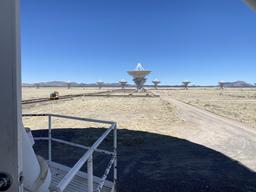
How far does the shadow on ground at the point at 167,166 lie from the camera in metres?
6.39

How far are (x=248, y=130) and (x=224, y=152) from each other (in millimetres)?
5652

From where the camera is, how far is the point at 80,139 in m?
11.6

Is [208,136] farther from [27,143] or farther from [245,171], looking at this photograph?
[27,143]

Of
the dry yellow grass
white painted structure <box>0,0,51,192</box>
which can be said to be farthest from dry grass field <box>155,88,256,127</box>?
white painted structure <box>0,0,51,192</box>

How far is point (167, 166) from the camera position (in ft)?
25.8

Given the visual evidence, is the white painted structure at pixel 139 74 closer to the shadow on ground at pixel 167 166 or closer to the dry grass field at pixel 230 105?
the dry grass field at pixel 230 105

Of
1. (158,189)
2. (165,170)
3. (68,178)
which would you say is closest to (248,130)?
(165,170)

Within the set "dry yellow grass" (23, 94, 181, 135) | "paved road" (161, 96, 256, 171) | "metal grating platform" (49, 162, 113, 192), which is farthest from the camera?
"dry yellow grass" (23, 94, 181, 135)

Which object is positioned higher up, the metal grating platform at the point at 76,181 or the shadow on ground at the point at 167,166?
A: the metal grating platform at the point at 76,181

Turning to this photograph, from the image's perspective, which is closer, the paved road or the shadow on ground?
the shadow on ground

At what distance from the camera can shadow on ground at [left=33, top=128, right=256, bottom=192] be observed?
6387 millimetres

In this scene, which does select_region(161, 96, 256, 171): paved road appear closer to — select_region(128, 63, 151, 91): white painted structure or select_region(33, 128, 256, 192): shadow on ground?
select_region(33, 128, 256, 192): shadow on ground

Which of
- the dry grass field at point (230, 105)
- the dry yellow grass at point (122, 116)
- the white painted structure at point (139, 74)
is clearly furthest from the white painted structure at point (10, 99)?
the white painted structure at point (139, 74)

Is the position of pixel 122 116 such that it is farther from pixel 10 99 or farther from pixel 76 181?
pixel 10 99
